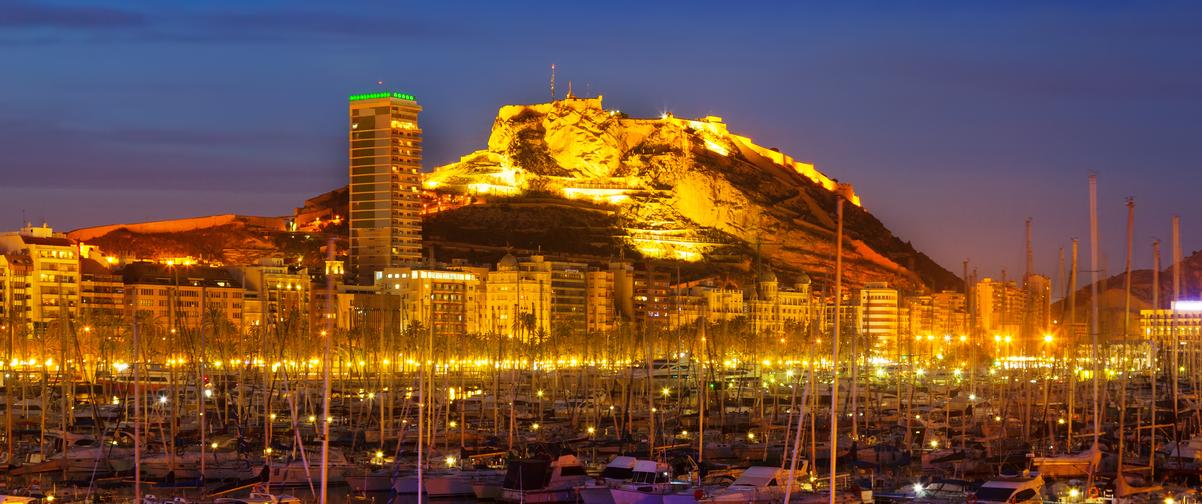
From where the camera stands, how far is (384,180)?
182 metres

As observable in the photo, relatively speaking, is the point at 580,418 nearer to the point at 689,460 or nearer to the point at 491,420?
the point at 491,420

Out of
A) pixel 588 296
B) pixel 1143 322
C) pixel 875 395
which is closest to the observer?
pixel 875 395

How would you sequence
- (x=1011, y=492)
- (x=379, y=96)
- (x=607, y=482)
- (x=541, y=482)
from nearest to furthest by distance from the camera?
(x=1011, y=492) → (x=607, y=482) → (x=541, y=482) → (x=379, y=96)

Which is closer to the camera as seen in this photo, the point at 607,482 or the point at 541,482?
the point at 607,482

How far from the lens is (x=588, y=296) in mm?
171500

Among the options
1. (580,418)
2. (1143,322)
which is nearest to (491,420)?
(580,418)

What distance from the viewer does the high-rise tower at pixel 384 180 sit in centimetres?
18062

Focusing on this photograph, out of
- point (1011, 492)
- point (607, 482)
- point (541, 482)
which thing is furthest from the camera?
point (541, 482)

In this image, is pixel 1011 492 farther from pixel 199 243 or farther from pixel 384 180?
pixel 199 243

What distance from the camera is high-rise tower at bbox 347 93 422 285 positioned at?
18062cm

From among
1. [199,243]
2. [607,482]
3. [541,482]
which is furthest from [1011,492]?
[199,243]

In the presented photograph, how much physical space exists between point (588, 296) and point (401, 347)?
71.7m

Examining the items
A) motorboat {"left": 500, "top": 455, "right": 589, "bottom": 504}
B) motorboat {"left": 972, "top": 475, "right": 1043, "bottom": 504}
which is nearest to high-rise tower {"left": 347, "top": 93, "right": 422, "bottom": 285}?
motorboat {"left": 500, "top": 455, "right": 589, "bottom": 504}

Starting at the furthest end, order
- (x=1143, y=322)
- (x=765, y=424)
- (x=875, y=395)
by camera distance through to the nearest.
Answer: (x=1143, y=322)
(x=875, y=395)
(x=765, y=424)
